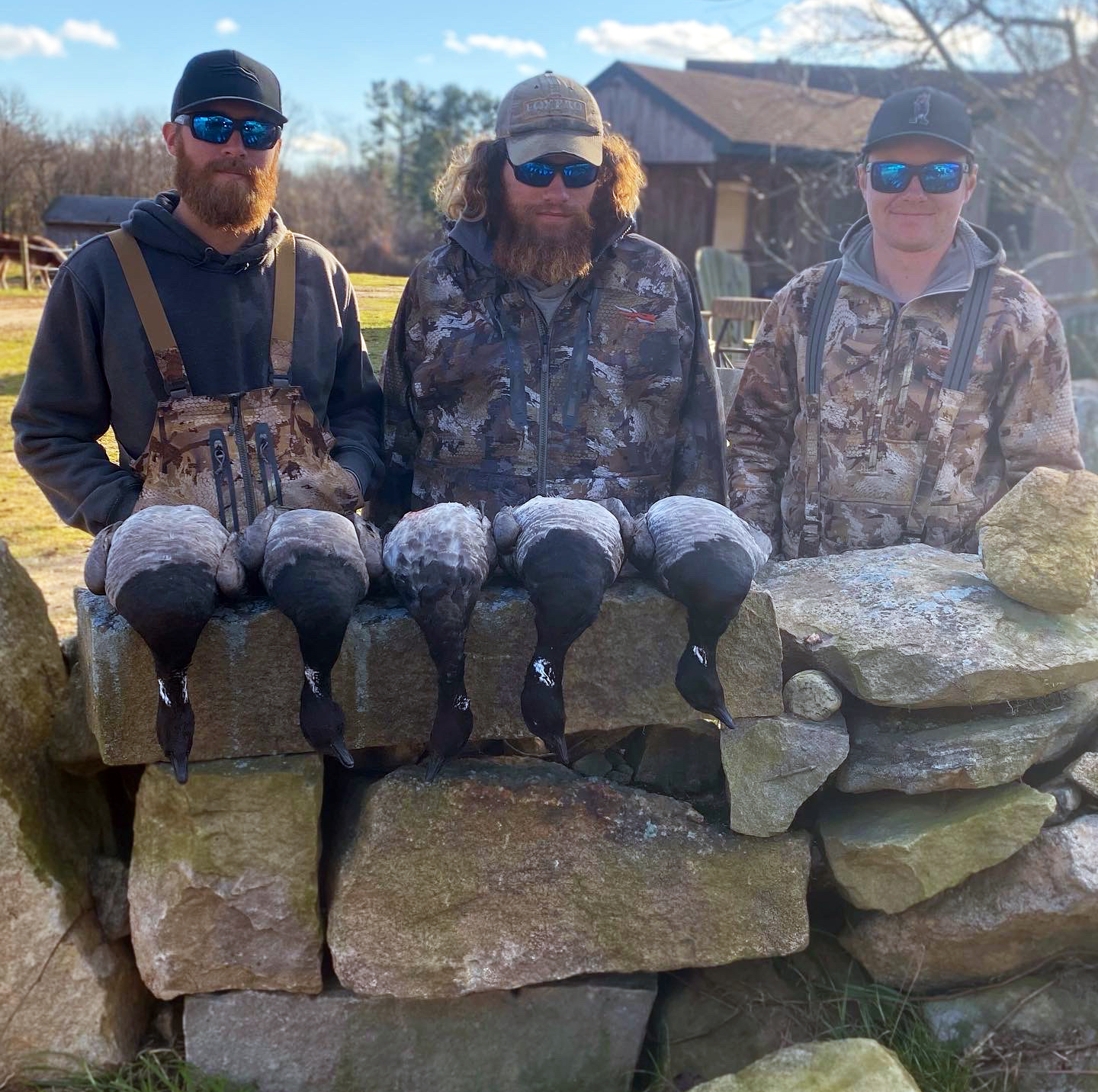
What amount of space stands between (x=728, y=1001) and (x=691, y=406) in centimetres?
173

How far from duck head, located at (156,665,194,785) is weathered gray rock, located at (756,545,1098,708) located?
1.42m

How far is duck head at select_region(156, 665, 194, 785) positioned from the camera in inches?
89.0

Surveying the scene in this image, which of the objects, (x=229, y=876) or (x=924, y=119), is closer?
(x=229, y=876)

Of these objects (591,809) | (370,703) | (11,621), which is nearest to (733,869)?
(591,809)

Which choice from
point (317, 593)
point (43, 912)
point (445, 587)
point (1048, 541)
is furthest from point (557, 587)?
point (43, 912)

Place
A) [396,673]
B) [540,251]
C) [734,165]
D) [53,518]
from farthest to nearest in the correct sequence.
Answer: [734,165], [53,518], [540,251], [396,673]

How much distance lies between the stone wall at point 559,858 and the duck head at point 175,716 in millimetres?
207

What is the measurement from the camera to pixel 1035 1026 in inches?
107

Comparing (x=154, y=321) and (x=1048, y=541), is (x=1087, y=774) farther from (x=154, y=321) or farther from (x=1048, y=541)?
(x=154, y=321)

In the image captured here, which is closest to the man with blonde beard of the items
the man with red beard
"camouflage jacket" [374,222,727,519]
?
"camouflage jacket" [374,222,727,519]

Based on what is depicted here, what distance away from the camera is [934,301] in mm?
3178

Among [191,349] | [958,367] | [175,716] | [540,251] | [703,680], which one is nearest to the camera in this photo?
[175,716]

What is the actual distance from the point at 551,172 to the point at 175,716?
1.79 m

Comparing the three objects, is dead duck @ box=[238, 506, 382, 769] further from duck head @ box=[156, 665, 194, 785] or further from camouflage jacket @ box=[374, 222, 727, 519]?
camouflage jacket @ box=[374, 222, 727, 519]
